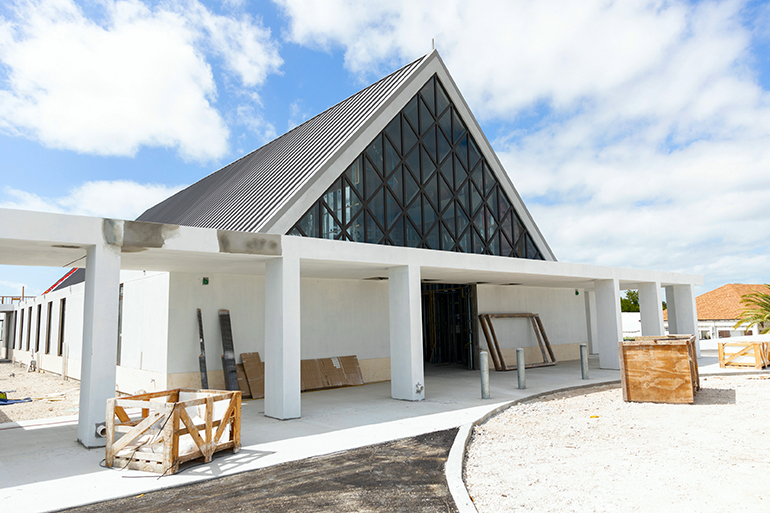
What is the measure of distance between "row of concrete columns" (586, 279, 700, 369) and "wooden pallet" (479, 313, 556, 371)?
6.99ft

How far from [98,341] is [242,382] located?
18.3ft

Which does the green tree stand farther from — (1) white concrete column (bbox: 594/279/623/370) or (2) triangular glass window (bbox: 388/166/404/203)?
(2) triangular glass window (bbox: 388/166/404/203)

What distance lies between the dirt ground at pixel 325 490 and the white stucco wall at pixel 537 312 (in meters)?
13.2

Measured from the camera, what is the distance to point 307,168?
52.4 ft

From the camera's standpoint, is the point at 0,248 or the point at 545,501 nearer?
the point at 545,501

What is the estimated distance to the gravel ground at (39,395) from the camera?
41.5 ft

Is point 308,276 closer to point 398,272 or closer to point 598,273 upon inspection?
point 398,272

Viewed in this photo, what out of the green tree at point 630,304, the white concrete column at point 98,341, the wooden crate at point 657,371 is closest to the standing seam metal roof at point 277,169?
the white concrete column at point 98,341

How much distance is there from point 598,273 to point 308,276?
10456 mm

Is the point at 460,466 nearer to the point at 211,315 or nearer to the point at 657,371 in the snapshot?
the point at 657,371

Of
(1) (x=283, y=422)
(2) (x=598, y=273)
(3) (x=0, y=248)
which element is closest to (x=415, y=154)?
(2) (x=598, y=273)

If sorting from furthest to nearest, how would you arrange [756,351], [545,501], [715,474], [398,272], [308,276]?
[756,351]
[308,276]
[398,272]
[715,474]
[545,501]

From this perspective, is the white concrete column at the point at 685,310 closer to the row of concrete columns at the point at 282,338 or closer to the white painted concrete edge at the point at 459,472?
the white painted concrete edge at the point at 459,472

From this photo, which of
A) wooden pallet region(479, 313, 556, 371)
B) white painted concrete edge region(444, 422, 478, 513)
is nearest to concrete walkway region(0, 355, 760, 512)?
white painted concrete edge region(444, 422, 478, 513)
